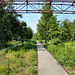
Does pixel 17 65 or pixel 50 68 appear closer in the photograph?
pixel 50 68

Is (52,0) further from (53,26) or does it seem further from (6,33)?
(6,33)

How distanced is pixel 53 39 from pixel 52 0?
19.4 ft

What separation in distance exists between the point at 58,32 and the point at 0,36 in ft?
28.2

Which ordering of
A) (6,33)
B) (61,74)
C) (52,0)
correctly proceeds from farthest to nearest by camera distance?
(6,33) → (52,0) → (61,74)

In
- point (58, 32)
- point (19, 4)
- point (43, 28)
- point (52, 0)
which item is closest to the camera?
point (52, 0)

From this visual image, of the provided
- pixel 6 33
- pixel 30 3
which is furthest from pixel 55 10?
pixel 6 33

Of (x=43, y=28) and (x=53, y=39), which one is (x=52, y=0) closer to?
(x=53, y=39)

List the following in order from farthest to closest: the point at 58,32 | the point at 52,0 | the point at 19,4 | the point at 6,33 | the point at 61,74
Result: 1. the point at 6,33
2. the point at 58,32
3. the point at 19,4
4. the point at 52,0
5. the point at 61,74

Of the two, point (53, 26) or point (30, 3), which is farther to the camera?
point (53, 26)

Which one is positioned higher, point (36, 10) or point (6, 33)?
point (36, 10)

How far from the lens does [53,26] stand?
11688mm

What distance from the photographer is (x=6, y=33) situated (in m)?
13.0

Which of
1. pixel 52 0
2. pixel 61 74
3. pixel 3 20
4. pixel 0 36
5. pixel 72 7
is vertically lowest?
pixel 61 74

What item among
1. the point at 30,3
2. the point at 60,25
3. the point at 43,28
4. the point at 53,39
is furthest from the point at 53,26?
the point at 43,28
